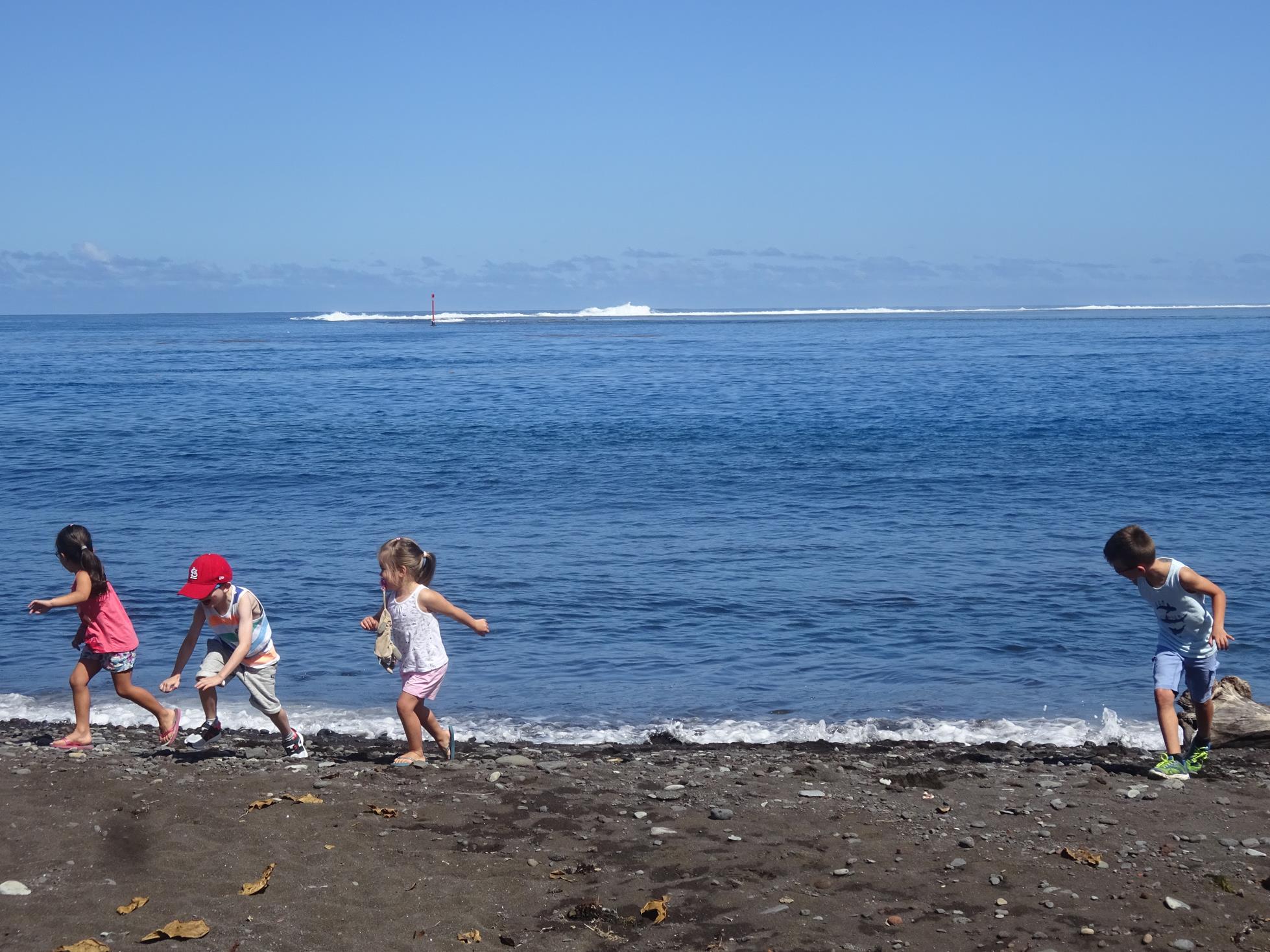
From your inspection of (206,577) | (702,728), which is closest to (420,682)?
(206,577)

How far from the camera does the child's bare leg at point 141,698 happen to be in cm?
800

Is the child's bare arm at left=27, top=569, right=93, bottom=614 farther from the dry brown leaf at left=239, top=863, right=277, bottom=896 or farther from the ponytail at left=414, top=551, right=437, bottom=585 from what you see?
the dry brown leaf at left=239, top=863, right=277, bottom=896

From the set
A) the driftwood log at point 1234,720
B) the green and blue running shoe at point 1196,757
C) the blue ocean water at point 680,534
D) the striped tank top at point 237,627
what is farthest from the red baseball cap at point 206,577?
the driftwood log at point 1234,720

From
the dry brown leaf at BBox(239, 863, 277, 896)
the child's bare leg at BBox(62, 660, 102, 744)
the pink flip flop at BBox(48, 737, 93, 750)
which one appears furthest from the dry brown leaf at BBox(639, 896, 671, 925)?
the pink flip flop at BBox(48, 737, 93, 750)

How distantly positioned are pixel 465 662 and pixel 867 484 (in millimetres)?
13259

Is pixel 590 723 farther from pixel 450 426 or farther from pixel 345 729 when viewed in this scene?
pixel 450 426

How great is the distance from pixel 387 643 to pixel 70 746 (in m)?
2.73

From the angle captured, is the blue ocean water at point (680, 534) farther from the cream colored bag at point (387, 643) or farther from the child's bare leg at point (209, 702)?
the cream colored bag at point (387, 643)

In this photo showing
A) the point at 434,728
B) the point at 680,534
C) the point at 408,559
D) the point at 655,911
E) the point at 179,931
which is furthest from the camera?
the point at 680,534

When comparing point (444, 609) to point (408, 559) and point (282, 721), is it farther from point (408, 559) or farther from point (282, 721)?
point (282, 721)

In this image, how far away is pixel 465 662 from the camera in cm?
1203

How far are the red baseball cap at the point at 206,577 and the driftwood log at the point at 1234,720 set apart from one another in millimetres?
6944

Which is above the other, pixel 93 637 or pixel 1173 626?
pixel 1173 626

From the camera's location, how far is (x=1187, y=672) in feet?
25.0
